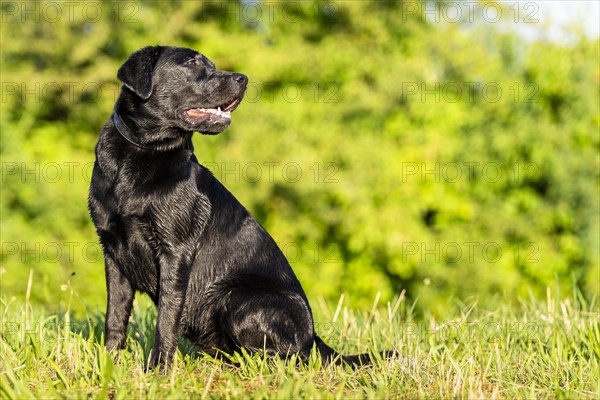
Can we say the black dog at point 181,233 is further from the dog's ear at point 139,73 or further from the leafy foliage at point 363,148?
the leafy foliage at point 363,148

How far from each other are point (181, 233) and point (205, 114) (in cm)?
74

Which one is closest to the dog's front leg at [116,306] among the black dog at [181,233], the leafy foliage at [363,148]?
the black dog at [181,233]

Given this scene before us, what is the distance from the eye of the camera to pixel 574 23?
11.5 metres

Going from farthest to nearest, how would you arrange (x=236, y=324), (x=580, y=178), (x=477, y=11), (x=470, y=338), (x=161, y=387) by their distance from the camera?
1. (x=477, y=11)
2. (x=580, y=178)
3. (x=470, y=338)
4. (x=236, y=324)
5. (x=161, y=387)

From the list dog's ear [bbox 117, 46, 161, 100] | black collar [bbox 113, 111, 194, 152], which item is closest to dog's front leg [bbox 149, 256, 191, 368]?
black collar [bbox 113, 111, 194, 152]

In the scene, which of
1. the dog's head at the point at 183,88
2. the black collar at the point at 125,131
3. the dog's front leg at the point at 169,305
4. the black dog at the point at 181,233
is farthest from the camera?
the dog's head at the point at 183,88

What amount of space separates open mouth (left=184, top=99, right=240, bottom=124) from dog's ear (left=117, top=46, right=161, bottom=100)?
0.91 feet

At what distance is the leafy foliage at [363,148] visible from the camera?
37.3ft

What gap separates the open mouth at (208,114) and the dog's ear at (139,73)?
28 cm

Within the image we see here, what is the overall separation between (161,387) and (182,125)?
61.9 inches

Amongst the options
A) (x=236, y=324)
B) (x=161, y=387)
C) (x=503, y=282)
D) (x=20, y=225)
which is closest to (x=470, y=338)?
(x=236, y=324)

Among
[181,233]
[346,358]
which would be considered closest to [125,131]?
[181,233]

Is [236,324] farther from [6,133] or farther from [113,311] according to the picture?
[6,133]

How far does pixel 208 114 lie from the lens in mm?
4160
